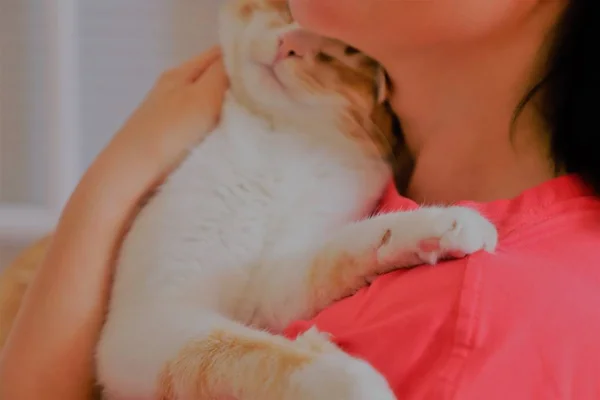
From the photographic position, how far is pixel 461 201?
86 centimetres

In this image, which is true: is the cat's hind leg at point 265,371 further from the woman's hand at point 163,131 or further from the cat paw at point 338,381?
the woman's hand at point 163,131

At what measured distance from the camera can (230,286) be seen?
0.83m

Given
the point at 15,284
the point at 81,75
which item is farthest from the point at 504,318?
the point at 81,75

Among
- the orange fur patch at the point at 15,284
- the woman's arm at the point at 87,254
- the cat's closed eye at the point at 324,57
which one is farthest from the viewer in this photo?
the orange fur patch at the point at 15,284

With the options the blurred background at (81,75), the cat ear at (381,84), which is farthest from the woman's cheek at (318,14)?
the blurred background at (81,75)

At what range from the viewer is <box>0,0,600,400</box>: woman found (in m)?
0.55

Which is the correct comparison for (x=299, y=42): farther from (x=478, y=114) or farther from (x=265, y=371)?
(x=265, y=371)

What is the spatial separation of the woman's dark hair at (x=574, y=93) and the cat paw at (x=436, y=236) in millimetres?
147

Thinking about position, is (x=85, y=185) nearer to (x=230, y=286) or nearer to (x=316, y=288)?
(x=230, y=286)

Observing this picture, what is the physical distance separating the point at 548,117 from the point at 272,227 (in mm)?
378

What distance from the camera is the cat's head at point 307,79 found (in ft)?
3.10

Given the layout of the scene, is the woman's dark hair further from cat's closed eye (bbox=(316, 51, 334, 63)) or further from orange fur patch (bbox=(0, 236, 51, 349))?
orange fur patch (bbox=(0, 236, 51, 349))

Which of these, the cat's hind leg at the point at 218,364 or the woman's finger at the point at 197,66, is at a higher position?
the woman's finger at the point at 197,66

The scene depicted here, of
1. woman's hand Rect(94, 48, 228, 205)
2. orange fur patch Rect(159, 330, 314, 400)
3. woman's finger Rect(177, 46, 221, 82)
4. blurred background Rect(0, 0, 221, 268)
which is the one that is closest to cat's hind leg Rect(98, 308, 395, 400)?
orange fur patch Rect(159, 330, 314, 400)
